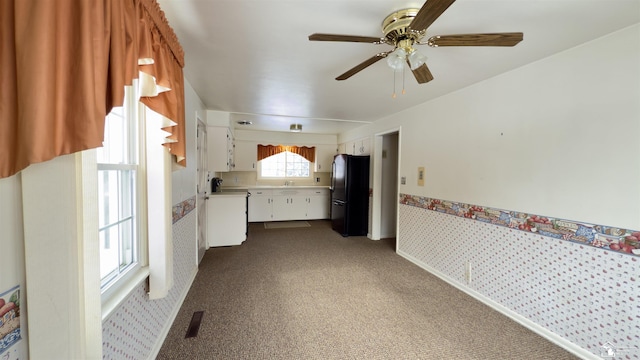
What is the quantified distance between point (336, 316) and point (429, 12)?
2.27 meters

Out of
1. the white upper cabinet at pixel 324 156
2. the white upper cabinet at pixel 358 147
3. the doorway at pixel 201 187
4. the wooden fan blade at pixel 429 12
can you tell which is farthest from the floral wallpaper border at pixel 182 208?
the white upper cabinet at pixel 324 156

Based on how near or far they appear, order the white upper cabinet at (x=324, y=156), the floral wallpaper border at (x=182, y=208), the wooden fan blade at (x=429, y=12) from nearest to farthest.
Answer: the wooden fan blade at (x=429, y=12), the floral wallpaper border at (x=182, y=208), the white upper cabinet at (x=324, y=156)

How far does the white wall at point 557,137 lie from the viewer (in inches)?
59.6

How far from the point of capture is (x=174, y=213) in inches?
80.3

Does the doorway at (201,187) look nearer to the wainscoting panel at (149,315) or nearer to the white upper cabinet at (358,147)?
the wainscoting panel at (149,315)

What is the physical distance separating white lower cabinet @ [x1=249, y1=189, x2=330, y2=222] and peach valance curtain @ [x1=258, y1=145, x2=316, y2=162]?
0.91 metres

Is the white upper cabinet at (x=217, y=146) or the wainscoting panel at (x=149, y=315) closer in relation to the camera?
the wainscoting panel at (x=149, y=315)

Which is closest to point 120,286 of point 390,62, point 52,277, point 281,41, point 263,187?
point 52,277

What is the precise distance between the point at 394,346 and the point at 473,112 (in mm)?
2338

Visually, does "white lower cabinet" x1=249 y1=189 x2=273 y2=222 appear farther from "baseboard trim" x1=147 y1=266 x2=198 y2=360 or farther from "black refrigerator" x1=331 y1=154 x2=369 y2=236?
"baseboard trim" x1=147 y1=266 x2=198 y2=360

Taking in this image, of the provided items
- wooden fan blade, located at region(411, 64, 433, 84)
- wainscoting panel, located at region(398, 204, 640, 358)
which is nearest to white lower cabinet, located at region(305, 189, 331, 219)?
wainscoting panel, located at region(398, 204, 640, 358)

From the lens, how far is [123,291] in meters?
1.26

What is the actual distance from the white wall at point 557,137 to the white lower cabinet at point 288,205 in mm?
3565

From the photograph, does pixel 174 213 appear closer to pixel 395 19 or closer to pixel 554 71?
pixel 395 19
